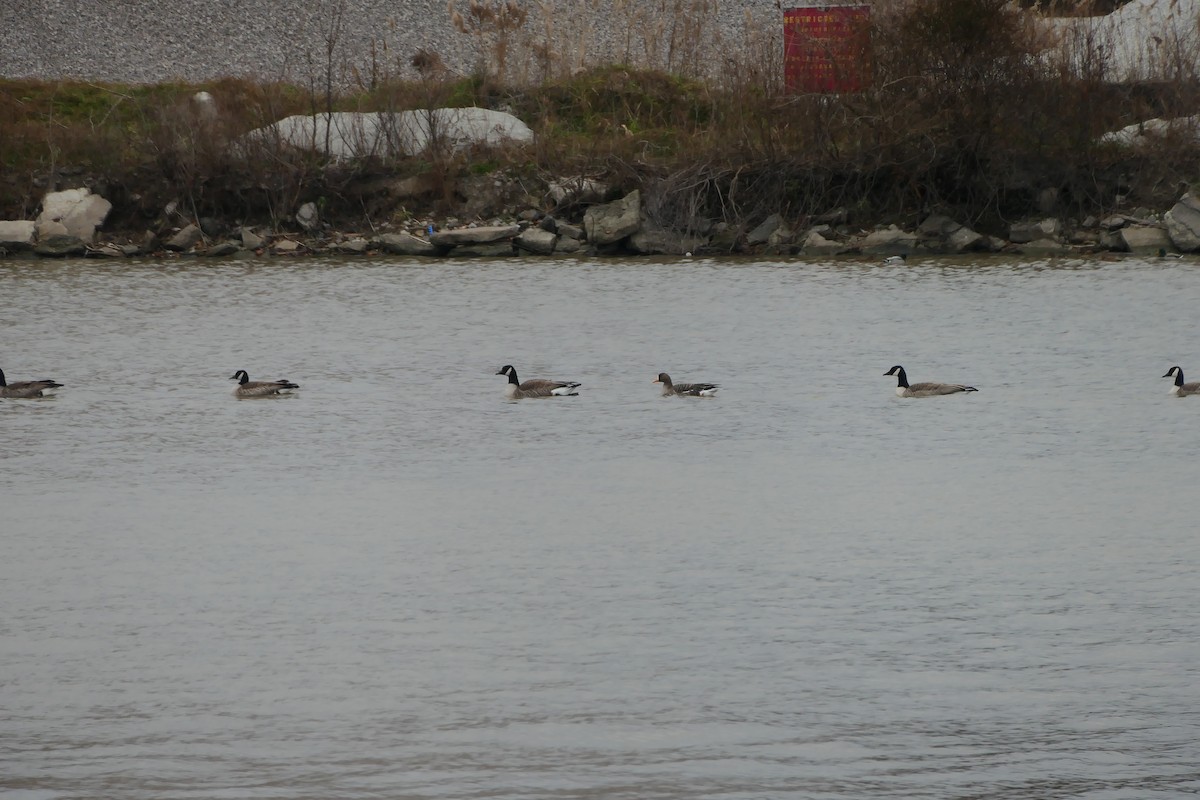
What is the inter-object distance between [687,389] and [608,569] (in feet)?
19.9

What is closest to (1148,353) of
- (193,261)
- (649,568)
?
(649,568)

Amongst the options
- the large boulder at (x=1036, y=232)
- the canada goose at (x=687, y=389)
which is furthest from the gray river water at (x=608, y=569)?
the large boulder at (x=1036, y=232)

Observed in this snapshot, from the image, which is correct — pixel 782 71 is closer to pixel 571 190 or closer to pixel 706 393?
pixel 571 190

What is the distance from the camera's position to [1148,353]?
17406 mm

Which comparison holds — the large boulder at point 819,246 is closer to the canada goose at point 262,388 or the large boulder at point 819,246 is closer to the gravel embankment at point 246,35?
the gravel embankment at point 246,35

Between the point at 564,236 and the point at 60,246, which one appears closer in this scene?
the point at 60,246

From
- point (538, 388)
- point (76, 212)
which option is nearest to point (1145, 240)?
point (538, 388)

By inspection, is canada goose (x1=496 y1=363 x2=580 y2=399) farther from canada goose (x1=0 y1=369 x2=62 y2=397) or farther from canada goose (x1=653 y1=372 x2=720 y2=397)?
canada goose (x1=0 y1=369 x2=62 y2=397)

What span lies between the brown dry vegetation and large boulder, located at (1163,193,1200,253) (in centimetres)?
194

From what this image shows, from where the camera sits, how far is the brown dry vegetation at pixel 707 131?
29.0 metres

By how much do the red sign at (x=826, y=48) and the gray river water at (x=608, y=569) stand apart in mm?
10780

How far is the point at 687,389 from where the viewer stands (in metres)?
15.7

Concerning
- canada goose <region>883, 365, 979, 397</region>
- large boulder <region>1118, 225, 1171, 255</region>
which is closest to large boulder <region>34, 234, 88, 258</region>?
large boulder <region>1118, 225, 1171, 255</region>

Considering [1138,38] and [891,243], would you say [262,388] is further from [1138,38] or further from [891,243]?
[1138,38]
